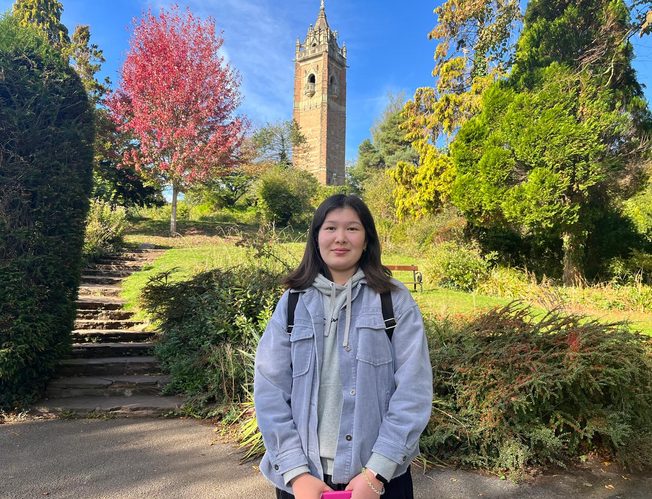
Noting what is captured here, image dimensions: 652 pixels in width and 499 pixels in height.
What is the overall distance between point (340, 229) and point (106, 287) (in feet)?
23.7

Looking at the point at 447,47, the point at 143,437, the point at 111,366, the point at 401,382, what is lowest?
the point at 143,437

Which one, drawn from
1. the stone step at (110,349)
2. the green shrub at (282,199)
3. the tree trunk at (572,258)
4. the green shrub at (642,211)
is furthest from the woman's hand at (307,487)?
the green shrub at (282,199)

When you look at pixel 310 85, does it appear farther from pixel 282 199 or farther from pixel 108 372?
pixel 108 372

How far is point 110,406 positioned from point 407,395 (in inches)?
157

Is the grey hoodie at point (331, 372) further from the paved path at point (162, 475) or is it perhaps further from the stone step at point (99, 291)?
the stone step at point (99, 291)

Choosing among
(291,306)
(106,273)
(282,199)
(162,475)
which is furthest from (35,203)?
(282,199)

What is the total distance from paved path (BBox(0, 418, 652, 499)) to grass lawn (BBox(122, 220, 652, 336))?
1.71 m

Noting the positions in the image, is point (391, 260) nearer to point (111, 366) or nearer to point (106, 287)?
point (106, 287)

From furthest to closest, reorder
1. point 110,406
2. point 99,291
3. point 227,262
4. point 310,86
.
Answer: point 310,86
point 99,291
point 227,262
point 110,406

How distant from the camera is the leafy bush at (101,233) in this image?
9.34 metres

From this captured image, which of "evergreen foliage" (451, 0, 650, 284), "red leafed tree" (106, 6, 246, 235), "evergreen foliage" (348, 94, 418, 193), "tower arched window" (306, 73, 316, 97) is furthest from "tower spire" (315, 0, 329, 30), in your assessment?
"evergreen foliage" (451, 0, 650, 284)

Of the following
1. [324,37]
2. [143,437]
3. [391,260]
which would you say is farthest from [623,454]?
[324,37]

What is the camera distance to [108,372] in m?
4.78

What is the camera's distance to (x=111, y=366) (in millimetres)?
4805
